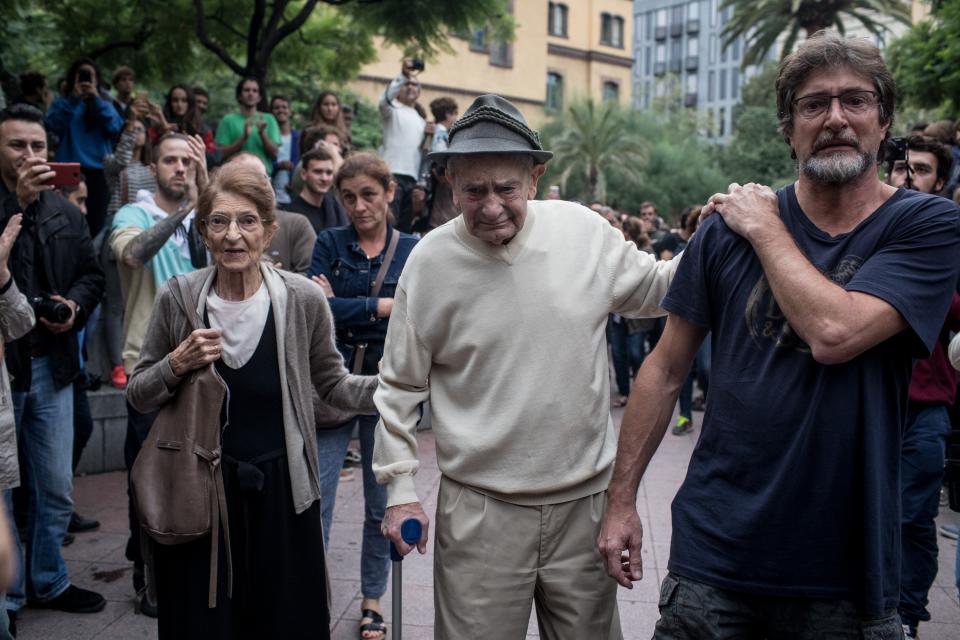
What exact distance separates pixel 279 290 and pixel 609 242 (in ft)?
4.37

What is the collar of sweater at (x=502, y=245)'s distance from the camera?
115 inches

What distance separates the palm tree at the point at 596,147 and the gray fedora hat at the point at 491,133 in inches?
1518

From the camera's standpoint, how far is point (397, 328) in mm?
3031

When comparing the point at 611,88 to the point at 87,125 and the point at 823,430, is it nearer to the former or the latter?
the point at 87,125

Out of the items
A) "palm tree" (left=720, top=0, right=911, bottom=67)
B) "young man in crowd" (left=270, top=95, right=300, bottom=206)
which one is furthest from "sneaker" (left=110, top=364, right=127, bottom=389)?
"palm tree" (left=720, top=0, right=911, bottom=67)

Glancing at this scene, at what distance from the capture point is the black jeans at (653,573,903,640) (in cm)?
236

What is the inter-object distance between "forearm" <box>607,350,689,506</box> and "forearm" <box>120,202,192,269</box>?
3090mm

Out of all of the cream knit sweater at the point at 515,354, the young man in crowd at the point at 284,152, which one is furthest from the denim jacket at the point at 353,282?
the young man in crowd at the point at 284,152

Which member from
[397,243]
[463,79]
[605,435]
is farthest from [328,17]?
[463,79]

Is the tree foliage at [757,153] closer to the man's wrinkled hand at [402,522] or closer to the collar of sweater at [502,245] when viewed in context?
the collar of sweater at [502,245]

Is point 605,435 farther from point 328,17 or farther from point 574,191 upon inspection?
point 574,191

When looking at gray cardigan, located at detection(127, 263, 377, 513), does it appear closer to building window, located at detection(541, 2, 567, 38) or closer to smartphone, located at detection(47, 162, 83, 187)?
smartphone, located at detection(47, 162, 83, 187)

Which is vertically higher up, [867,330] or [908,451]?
[867,330]

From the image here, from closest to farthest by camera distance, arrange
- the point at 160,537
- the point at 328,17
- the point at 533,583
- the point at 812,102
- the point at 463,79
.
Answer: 1. the point at 812,102
2. the point at 533,583
3. the point at 160,537
4. the point at 328,17
5. the point at 463,79
